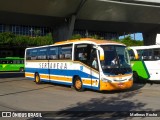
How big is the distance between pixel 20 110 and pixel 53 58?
8.87 m

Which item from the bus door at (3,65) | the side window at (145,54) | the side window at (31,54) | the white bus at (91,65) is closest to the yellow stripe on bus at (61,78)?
the white bus at (91,65)

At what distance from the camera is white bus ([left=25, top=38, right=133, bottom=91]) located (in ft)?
49.4

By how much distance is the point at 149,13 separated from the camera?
35438 mm

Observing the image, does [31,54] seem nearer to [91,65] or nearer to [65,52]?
A: [65,52]

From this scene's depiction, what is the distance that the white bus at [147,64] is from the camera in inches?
785

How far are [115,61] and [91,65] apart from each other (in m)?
1.21

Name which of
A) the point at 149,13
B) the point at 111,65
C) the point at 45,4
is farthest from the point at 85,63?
the point at 149,13

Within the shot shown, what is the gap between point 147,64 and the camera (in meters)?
20.5

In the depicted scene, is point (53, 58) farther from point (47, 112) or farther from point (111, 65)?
point (47, 112)

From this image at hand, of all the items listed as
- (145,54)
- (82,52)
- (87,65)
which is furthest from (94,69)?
(145,54)

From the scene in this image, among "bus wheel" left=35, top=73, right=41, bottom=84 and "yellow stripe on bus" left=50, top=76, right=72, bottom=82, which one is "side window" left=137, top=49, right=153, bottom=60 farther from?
"bus wheel" left=35, top=73, right=41, bottom=84

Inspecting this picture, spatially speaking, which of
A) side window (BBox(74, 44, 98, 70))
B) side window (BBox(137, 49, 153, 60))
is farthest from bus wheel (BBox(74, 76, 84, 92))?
side window (BBox(137, 49, 153, 60))

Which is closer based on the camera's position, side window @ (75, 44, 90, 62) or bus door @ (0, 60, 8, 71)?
side window @ (75, 44, 90, 62)

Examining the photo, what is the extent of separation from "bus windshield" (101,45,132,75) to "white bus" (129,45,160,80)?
3.65 m
